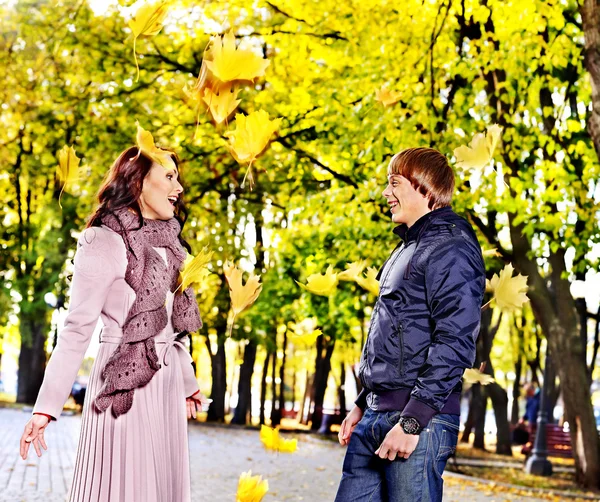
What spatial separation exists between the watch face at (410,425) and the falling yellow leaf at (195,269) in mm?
954

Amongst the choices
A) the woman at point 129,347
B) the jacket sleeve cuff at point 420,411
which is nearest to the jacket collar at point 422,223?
the jacket sleeve cuff at point 420,411

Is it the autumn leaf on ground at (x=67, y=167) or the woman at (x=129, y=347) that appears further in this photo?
the autumn leaf on ground at (x=67, y=167)

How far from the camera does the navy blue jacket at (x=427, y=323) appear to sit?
3.44 meters

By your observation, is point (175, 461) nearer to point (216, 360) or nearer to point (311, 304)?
point (311, 304)

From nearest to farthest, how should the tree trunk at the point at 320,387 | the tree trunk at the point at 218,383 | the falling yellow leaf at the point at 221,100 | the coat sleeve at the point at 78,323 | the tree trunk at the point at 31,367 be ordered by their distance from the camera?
the coat sleeve at the point at 78,323
the falling yellow leaf at the point at 221,100
the tree trunk at the point at 320,387
the tree trunk at the point at 218,383
the tree trunk at the point at 31,367

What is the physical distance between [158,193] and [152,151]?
17 centimetres

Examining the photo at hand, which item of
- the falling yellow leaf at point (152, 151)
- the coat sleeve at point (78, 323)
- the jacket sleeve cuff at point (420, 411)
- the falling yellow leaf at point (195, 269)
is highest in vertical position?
the falling yellow leaf at point (152, 151)

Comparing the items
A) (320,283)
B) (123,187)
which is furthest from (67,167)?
(320,283)

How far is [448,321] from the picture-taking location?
11.3 ft

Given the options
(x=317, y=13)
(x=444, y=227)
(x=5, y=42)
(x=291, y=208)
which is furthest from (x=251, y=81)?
(x=5, y=42)

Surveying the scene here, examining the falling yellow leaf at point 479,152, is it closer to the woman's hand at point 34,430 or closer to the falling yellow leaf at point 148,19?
the falling yellow leaf at point 148,19

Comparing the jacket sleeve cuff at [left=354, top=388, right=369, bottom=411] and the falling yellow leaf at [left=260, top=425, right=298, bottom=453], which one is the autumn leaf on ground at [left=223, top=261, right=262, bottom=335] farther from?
the falling yellow leaf at [left=260, top=425, right=298, bottom=453]

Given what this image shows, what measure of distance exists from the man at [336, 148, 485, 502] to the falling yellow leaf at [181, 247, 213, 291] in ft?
2.22

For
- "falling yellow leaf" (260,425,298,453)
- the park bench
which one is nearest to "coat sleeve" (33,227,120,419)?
→ "falling yellow leaf" (260,425,298,453)
